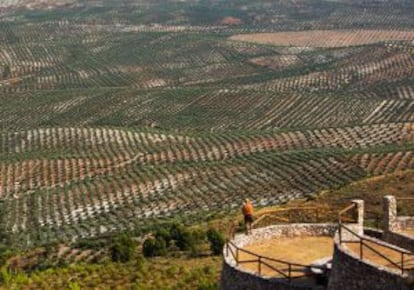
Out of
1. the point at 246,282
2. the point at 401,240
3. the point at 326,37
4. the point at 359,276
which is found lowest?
the point at 326,37

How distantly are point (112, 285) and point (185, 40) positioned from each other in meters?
154

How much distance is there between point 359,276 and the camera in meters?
20.0

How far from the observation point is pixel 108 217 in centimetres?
5847

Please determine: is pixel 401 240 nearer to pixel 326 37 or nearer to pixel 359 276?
pixel 359 276

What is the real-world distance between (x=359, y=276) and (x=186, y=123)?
286ft

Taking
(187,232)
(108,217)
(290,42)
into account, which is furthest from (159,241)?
(290,42)

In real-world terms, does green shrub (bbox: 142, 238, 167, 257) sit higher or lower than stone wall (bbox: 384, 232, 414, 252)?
lower

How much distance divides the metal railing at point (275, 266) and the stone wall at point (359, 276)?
5.13 ft

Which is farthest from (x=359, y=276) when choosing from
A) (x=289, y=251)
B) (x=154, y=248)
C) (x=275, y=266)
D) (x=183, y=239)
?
(x=154, y=248)

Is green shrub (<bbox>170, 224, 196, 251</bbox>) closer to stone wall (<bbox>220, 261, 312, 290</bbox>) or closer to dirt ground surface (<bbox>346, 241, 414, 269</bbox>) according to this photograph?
stone wall (<bbox>220, 261, 312, 290</bbox>)

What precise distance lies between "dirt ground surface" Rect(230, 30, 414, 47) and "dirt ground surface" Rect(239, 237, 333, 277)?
153 m

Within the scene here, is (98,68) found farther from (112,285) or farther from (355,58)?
(112,285)

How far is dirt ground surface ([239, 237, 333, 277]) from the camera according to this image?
23.8m

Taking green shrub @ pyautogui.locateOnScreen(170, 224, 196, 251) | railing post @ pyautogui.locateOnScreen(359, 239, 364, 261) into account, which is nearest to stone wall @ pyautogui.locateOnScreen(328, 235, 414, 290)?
railing post @ pyautogui.locateOnScreen(359, 239, 364, 261)
